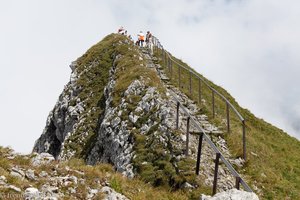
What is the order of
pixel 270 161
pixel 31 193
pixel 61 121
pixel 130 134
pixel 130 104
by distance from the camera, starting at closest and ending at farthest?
pixel 31 193
pixel 270 161
pixel 130 134
pixel 130 104
pixel 61 121

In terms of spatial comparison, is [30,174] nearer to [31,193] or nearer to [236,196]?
[31,193]

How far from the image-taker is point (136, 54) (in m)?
34.3

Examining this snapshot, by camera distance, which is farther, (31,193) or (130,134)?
(130,134)

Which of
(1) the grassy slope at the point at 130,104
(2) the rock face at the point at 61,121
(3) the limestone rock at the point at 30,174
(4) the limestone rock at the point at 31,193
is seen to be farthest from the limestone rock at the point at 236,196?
(2) the rock face at the point at 61,121

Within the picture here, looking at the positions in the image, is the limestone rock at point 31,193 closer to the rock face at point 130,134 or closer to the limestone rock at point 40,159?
the rock face at point 130,134

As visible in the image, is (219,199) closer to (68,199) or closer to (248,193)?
(248,193)

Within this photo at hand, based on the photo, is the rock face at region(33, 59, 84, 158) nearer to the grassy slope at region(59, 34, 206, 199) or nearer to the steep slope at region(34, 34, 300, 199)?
the steep slope at region(34, 34, 300, 199)

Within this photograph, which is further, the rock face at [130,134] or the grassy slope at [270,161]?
the grassy slope at [270,161]

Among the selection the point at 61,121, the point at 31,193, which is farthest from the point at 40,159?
the point at 61,121

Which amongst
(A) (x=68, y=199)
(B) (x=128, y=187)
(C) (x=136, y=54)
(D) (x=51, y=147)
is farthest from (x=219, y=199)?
(D) (x=51, y=147)

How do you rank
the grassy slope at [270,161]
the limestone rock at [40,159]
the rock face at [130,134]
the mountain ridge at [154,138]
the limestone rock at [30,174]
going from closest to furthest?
the limestone rock at [30,174], the limestone rock at [40,159], the rock face at [130,134], the mountain ridge at [154,138], the grassy slope at [270,161]

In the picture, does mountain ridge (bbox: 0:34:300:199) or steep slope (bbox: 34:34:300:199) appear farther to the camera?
steep slope (bbox: 34:34:300:199)

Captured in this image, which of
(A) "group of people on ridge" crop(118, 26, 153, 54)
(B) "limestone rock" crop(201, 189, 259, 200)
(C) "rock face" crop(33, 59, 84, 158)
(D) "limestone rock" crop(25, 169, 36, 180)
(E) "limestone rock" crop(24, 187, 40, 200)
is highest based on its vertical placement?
A: (A) "group of people on ridge" crop(118, 26, 153, 54)

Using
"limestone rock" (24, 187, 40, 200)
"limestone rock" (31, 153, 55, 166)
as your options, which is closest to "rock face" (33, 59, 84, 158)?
"limestone rock" (31, 153, 55, 166)
